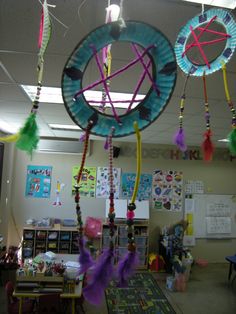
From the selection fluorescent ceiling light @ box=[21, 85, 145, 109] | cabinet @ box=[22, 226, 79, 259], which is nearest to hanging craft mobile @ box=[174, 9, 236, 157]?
fluorescent ceiling light @ box=[21, 85, 145, 109]

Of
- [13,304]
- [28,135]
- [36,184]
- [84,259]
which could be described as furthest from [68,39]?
[36,184]

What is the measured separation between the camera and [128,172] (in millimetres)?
5824

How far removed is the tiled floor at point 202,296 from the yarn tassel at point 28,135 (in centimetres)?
374

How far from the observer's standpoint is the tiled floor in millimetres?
3764

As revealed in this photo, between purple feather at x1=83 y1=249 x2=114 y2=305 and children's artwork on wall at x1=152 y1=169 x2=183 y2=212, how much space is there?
543 cm

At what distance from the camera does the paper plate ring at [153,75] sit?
0.55m

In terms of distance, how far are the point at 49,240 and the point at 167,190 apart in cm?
274

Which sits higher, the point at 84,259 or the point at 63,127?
→ the point at 63,127

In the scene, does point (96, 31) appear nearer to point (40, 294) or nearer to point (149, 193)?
point (40, 294)

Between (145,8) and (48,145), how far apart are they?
4.44 meters

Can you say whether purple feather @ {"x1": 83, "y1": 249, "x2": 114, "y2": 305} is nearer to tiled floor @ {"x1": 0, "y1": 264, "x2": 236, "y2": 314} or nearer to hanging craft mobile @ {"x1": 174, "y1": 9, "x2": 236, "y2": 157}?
hanging craft mobile @ {"x1": 174, "y1": 9, "x2": 236, "y2": 157}

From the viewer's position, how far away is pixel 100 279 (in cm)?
47

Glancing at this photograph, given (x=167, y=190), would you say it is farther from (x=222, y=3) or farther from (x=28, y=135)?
(x=28, y=135)

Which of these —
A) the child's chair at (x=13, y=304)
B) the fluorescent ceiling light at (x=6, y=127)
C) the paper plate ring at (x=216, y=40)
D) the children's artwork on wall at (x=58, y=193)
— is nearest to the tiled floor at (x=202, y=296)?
the child's chair at (x=13, y=304)
